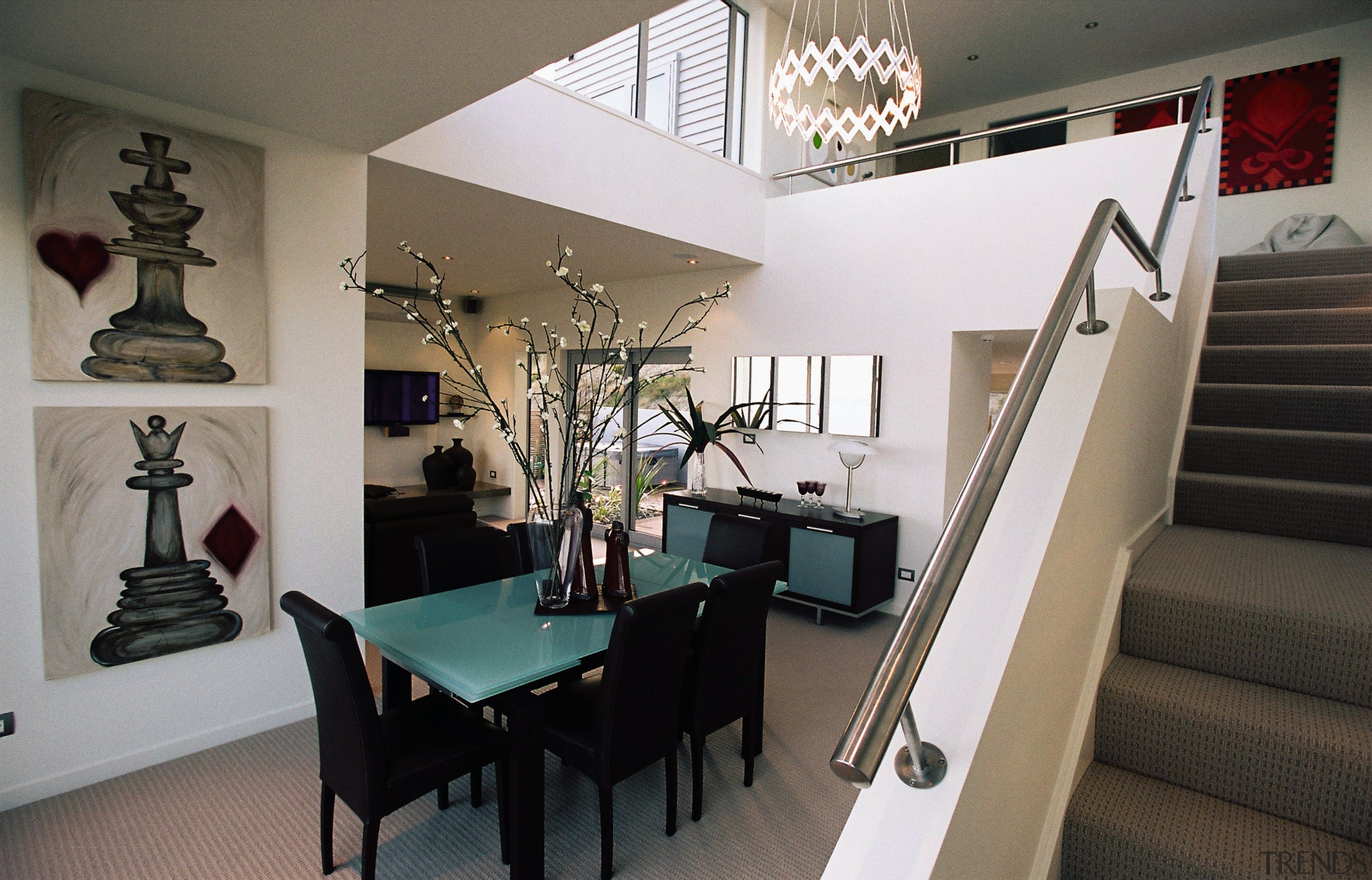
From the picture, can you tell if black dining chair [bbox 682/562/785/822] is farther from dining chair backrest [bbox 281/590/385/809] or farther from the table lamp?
the table lamp

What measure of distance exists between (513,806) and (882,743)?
1.59 metres

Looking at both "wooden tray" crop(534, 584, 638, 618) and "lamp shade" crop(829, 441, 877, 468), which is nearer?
"wooden tray" crop(534, 584, 638, 618)

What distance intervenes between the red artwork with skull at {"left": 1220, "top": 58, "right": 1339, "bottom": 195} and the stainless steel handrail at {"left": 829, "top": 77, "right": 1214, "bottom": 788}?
590 cm

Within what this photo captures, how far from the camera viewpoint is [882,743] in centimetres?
91

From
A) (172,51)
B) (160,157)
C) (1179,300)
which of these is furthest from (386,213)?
(1179,300)

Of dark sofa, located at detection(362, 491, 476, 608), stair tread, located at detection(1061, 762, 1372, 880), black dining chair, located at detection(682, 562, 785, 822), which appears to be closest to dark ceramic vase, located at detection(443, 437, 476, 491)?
dark sofa, located at detection(362, 491, 476, 608)

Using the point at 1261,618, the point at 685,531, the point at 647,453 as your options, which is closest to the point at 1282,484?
the point at 1261,618

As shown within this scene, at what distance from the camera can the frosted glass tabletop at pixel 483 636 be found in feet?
6.85

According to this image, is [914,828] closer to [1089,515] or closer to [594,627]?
[1089,515]

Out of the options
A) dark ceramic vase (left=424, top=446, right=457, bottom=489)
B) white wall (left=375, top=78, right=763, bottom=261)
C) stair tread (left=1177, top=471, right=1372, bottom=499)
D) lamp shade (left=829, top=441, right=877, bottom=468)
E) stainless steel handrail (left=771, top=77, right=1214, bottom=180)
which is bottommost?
dark ceramic vase (left=424, top=446, right=457, bottom=489)

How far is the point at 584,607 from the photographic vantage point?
270 cm

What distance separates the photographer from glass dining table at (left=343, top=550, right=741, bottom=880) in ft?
6.88

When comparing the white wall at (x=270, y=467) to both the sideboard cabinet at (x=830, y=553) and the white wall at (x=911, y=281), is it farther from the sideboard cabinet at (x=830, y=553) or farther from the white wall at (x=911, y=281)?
the white wall at (x=911, y=281)

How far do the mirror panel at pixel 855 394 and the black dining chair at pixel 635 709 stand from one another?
301cm
